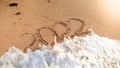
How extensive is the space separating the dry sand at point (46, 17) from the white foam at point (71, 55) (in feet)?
0.35

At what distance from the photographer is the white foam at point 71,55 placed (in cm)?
132

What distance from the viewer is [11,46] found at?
1.45m

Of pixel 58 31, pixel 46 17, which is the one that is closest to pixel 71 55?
pixel 58 31

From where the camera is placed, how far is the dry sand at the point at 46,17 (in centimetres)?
155

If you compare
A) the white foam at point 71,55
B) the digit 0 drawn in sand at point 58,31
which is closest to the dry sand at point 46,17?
the digit 0 drawn in sand at point 58,31

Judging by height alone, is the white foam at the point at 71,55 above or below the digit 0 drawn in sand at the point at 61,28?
below

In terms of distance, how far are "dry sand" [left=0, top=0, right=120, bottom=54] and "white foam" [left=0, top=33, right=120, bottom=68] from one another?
11 centimetres

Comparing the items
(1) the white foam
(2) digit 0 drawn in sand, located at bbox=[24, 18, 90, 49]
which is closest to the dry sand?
(2) digit 0 drawn in sand, located at bbox=[24, 18, 90, 49]

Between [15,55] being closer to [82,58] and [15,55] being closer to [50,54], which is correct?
[50,54]

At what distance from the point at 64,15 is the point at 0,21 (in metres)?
0.59

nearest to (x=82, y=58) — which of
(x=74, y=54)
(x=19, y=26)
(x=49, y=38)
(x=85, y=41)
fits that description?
(x=74, y=54)

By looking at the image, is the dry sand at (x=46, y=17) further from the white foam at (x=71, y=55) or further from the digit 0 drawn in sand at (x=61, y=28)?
the white foam at (x=71, y=55)

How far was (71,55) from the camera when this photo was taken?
1.40 m

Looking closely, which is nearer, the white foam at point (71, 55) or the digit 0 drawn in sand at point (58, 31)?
the white foam at point (71, 55)
